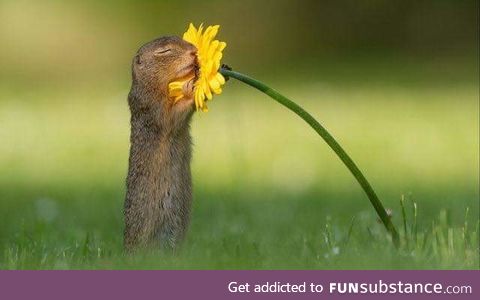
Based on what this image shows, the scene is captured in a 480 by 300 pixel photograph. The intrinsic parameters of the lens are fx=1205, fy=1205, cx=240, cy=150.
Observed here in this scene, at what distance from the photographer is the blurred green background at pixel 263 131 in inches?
244

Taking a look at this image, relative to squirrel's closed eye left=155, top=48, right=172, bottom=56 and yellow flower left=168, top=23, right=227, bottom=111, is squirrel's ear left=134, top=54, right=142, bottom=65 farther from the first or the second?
yellow flower left=168, top=23, right=227, bottom=111

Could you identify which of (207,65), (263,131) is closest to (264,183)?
(263,131)

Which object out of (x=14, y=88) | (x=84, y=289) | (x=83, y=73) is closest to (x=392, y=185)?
(x=84, y=289)

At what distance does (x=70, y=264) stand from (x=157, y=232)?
0.47m

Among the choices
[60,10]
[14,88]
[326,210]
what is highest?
[60,10]

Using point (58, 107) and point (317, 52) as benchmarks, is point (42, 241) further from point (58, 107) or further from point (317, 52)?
point (317, 52)

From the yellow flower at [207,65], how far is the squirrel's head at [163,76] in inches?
3.7

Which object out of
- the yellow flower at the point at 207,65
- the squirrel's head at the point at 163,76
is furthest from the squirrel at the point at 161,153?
the yellow flower at the point at 207,65

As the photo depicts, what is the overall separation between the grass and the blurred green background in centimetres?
2

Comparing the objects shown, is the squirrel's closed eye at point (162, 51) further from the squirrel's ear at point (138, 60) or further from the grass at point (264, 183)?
the grass at point (264, 183)

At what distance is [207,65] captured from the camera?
5.06 metres

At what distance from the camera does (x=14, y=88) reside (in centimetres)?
1719

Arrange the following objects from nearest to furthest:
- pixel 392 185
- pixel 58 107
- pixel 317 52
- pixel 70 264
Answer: pixel 70 264
pixel 392 185
pixel 58 107
pixel 317 52

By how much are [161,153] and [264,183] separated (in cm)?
389
